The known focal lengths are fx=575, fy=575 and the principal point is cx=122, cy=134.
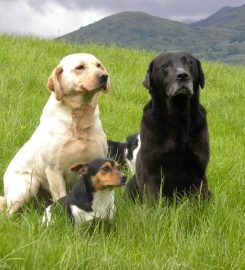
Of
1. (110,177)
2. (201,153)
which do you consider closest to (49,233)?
(110,177)

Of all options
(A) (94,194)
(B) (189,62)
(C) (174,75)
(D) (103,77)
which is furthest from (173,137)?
(A) (94,194)

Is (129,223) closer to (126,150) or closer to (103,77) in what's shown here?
(103,77)

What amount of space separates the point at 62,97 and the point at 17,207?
3.86 feet

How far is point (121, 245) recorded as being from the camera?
14.2ft

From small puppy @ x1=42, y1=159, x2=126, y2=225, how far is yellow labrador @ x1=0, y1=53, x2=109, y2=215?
0.61 meters

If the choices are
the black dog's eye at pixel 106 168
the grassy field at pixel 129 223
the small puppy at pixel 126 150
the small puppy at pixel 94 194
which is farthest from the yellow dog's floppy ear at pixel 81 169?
the small puppy at pixel 126 150

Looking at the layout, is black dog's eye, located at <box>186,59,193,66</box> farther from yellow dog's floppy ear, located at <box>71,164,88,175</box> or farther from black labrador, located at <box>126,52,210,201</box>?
yellow dog's floppy ear, located at <box>71,164,88,175</box>

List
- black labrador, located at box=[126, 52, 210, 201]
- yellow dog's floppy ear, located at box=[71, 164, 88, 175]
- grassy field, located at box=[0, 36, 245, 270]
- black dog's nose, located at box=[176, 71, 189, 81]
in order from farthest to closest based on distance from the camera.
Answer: black labrador, located at box=[126, 52, 210, 201], black dog's nose, located at box=[176, 71, 189, 81], yellow dog's floppy ear, located at box=[71, 164, 88, 175], grassy field, located at box=[0, 36, 245, 270]

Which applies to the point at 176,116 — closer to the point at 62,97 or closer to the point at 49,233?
the point at 62,97

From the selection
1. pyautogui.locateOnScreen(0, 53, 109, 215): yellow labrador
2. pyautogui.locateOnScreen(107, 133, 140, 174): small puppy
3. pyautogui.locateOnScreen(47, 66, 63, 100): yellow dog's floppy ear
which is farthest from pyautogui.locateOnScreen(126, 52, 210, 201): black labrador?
pyautogui.locateOnScreen(107, 133, 140, 174): small puppy

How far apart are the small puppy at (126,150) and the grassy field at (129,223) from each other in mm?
468

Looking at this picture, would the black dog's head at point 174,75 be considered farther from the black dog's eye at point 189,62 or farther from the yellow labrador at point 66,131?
the yellow labrador at point 66,131

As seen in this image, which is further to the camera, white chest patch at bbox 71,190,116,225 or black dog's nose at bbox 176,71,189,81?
black dog's nose at bbox 176,71,189,81

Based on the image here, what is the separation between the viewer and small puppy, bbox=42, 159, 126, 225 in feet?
15.9
